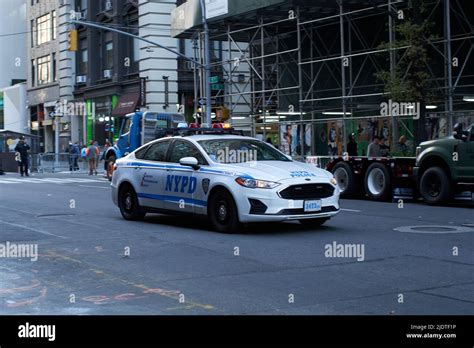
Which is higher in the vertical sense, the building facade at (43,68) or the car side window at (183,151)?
the building facade at (43,68)

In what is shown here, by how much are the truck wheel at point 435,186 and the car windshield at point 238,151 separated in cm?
630

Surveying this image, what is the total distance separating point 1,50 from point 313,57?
4582 cm

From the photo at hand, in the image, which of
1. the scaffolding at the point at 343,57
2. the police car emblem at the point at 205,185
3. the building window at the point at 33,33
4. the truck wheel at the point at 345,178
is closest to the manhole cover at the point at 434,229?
the police car emblem at the point at 205,185

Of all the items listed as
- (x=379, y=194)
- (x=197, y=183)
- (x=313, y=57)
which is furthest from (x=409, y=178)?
(x=313, y=57)

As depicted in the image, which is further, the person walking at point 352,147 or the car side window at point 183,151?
the person walking at point 352,147

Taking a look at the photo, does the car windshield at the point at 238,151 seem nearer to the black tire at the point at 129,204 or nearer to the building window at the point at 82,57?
the black tire at the point at 129,204

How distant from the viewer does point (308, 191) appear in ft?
40.5

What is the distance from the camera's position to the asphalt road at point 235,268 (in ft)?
24.5

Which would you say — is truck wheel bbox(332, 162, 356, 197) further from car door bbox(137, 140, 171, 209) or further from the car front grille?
the car front grille

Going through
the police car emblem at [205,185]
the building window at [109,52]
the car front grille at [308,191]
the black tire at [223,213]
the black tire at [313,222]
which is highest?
the building window at [109,52]

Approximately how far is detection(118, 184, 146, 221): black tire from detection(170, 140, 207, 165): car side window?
1302mm

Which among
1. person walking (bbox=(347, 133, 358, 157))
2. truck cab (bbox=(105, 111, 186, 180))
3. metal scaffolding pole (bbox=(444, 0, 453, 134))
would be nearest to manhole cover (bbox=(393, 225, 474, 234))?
metal scaffolding pole (bbox=(444, 0, 453, 134))

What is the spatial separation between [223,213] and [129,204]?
287 cm

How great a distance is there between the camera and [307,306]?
7293 millimetres
